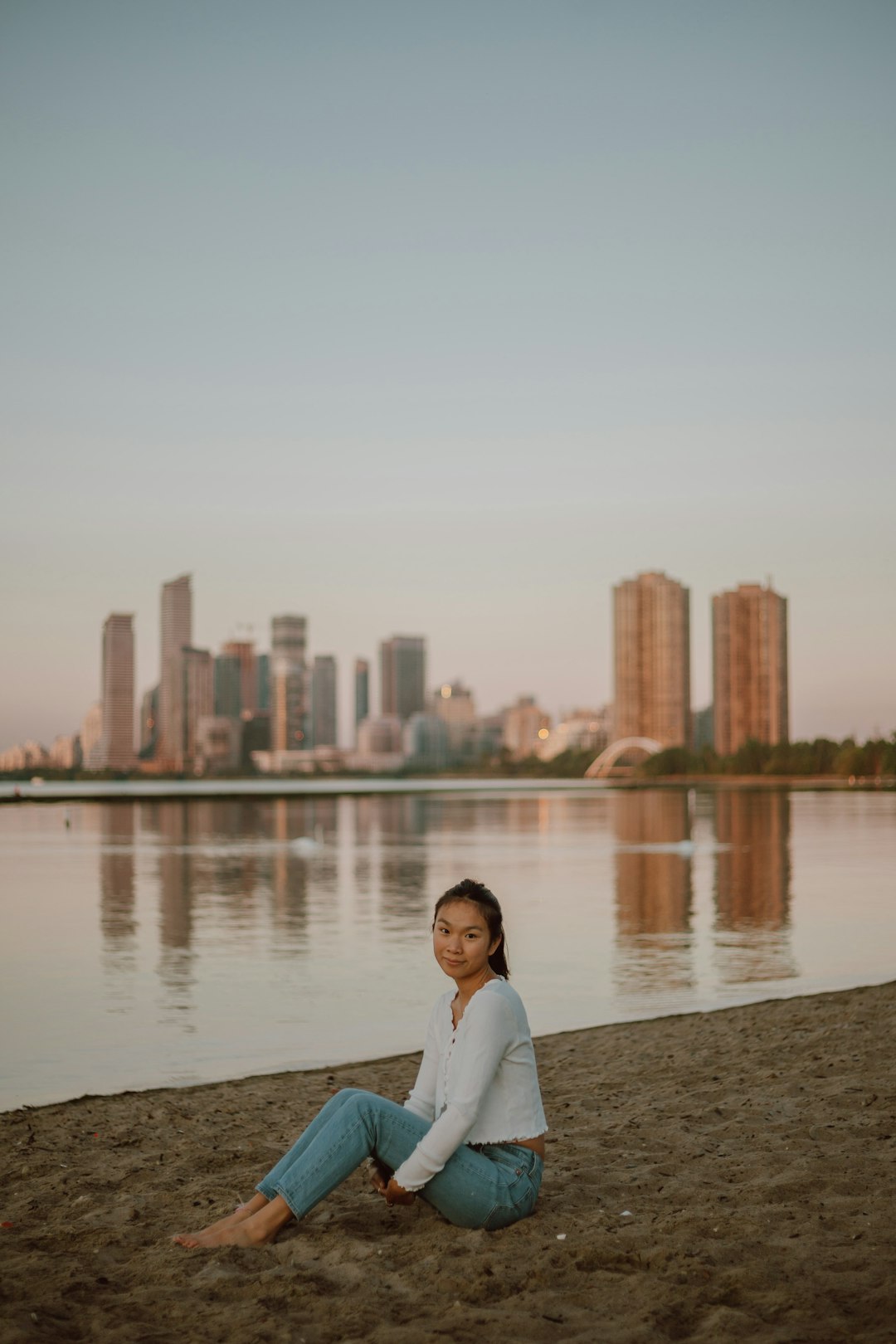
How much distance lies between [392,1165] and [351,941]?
11.2 m

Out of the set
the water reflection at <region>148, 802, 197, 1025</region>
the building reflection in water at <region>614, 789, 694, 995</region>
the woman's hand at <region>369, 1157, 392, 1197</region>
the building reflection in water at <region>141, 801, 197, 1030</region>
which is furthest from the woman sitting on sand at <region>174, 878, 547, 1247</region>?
the building reflection in water at <region>614, 789, 694, 995</region>

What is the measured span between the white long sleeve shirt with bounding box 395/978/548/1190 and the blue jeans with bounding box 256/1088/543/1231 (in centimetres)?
9

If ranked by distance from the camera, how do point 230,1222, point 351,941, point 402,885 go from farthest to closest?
point 402,885
point 351,941
point 230,1222

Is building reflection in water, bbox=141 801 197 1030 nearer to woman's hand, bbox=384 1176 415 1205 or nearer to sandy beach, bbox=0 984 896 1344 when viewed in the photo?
sandy beach, bbox=0 984 896 1344

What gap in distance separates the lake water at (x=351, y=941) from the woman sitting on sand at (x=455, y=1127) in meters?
4.02

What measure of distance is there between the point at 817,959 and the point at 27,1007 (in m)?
8.27

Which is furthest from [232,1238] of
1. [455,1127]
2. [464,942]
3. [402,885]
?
[402,885]

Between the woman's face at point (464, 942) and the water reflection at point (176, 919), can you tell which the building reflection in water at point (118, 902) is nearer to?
the water reflection at point (176, 919)

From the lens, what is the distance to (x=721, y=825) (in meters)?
47.4

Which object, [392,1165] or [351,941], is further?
[351,941]

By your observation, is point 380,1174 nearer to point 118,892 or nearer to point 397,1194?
point 397,1194

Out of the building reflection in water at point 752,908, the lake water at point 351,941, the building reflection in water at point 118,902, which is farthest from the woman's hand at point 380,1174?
the building reflection in water at point 118,902

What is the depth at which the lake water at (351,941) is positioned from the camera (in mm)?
9852

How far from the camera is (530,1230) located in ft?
15.2
